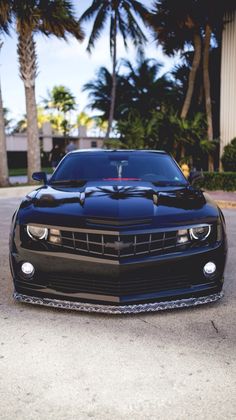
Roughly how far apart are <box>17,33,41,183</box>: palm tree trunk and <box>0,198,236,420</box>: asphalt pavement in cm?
1458

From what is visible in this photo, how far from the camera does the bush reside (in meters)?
16.3

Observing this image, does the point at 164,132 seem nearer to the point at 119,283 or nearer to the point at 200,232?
the point at 200,232

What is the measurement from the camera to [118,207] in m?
3.41

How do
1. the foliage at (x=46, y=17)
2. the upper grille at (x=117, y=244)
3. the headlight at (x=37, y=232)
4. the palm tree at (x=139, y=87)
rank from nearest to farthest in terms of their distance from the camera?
the upper grille at (x=117, y=244) < the headlight at (x=37, y=232) < the foliage at (x=46, y=17) < the palm tree at (x=139, y=87)

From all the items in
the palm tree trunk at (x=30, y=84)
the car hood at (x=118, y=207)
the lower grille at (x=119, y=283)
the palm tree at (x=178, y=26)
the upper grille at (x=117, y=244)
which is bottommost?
the lower grille at (x=119, y=283)

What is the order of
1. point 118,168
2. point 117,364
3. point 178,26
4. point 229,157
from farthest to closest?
point 178,26
point 229,157
point 118,168
point 117,364

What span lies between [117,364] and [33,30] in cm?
1724

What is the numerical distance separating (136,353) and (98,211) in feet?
3.47

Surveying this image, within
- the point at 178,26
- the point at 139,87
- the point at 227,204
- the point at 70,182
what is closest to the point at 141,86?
the point at 139,87

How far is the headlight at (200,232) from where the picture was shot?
333cm

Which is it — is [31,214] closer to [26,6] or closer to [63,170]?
[63,170]

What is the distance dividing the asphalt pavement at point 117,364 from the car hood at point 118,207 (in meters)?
0.74

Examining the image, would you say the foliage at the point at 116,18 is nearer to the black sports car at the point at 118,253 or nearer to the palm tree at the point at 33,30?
the palm tree at the point at 33,30

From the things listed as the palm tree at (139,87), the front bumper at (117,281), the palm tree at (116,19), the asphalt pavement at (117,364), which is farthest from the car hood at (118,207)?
the palm tree at (139,87)
